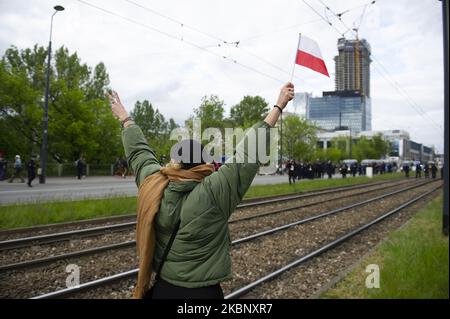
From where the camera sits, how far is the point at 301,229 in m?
10.5

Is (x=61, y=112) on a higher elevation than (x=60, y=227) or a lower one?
higher

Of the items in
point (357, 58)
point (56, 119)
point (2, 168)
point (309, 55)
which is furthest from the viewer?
point (56, 119)

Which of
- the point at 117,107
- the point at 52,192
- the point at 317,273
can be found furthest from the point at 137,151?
the point at 52,192

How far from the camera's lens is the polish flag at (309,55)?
133 inches

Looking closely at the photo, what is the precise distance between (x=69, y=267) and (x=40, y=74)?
34992 millimetres

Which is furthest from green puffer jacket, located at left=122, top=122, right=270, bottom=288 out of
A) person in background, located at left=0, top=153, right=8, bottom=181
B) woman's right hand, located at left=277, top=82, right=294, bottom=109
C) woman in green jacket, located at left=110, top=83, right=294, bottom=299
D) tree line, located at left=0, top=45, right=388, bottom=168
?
person in background, located at left=0, top=153, right=8, bottom=181

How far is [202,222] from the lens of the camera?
2.08 metres

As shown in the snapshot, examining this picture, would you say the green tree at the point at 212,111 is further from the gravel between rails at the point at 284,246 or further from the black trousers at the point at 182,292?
the black trousers at the point at 182,292

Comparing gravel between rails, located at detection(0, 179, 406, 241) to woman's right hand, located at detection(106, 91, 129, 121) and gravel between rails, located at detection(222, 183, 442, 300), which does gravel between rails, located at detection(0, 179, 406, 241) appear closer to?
gravel between rails, located at detection(222, 183, 442, 300)

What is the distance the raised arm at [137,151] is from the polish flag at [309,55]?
169 cm

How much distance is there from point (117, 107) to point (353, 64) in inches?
702

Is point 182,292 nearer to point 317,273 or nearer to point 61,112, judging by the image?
point 317,273

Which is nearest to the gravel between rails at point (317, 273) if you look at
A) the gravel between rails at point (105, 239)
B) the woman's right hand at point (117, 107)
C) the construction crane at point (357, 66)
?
the gravel between rails at point (105, 239)

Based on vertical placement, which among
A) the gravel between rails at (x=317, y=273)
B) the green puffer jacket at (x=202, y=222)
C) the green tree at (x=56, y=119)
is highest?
the green tree at (x=56, y=119)
